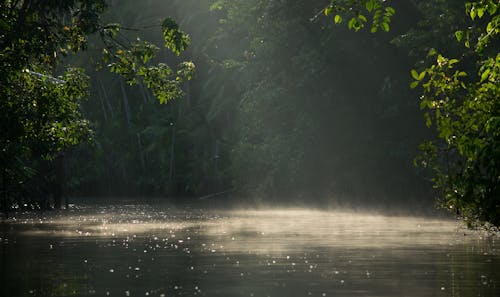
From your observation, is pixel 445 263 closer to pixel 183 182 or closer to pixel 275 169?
pixel 275 169

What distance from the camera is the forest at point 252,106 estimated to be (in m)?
26.2

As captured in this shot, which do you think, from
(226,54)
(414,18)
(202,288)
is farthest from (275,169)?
(202,288)

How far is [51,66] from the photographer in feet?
99.5

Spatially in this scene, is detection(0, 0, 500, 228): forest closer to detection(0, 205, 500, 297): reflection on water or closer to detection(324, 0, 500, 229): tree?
detection(324, 0, 500, 229): tree

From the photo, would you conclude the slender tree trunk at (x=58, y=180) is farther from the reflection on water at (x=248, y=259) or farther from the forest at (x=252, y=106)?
the reflection on water at (x=248, y=259)

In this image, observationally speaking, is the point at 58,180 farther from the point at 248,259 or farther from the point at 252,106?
the point at 248,259

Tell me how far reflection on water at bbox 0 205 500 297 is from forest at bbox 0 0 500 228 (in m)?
1.88

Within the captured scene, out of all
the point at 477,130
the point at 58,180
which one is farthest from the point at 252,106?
the point at 477,130

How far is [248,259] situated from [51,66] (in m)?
10.3

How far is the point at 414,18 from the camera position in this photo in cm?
5538

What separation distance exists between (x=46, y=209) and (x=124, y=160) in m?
32.0

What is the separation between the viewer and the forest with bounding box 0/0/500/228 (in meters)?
26.2

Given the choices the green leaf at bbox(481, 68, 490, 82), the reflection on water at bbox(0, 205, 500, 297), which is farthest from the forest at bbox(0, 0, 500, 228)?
the reflection on water at bbox(0, 205, 500, 297)

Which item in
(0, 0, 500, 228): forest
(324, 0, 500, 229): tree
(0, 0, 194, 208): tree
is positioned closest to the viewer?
(324, 0, 500, 229): tree
